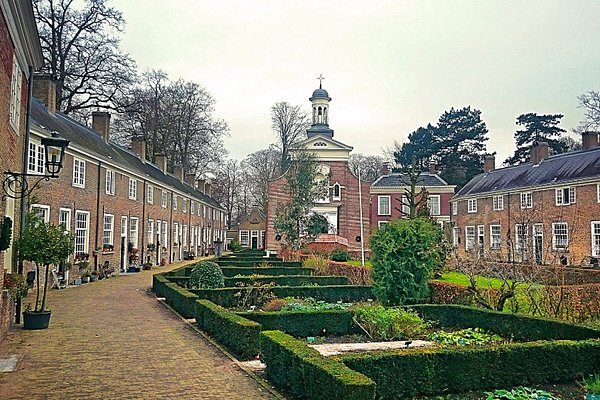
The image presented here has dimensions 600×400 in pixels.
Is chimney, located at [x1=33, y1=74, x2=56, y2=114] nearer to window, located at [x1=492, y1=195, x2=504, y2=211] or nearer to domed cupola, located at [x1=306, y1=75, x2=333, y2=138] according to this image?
domed cupola, located at [x1=306, y1=75, x2=333, y2=138]

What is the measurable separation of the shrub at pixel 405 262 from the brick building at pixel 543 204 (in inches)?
463

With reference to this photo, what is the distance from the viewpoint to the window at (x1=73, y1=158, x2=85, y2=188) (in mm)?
22000

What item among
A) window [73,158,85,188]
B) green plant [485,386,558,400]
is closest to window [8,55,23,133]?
green plant [485,386,558,400]

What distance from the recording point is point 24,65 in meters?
11.7

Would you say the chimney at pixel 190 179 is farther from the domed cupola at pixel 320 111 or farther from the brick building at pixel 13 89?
the brick building at pixel 13 89

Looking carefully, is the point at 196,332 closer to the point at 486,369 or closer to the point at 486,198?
the point at 486,369

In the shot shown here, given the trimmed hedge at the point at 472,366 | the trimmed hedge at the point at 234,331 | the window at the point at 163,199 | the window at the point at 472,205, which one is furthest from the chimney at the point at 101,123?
the window at the point at 472,205

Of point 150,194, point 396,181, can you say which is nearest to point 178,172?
point 150,194

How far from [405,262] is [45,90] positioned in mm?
17940

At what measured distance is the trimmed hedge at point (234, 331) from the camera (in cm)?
917

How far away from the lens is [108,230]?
26.4 meters

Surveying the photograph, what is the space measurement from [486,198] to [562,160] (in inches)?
311

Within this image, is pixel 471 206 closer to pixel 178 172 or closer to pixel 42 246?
pixel 178 172

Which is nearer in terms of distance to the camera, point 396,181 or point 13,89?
point 13,89
